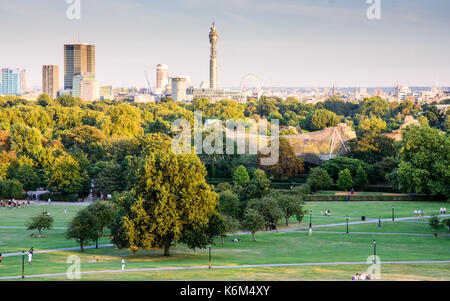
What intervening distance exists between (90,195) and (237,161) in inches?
834

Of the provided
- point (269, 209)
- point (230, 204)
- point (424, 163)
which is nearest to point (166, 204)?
point (230, 204)

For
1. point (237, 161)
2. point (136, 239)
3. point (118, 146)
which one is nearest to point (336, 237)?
point (136, 239)

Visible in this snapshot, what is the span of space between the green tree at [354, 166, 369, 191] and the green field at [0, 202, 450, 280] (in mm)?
16726

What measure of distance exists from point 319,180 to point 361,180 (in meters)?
5.44

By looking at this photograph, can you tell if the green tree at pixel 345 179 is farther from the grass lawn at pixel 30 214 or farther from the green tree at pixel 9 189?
the green tree at pixel 9 189

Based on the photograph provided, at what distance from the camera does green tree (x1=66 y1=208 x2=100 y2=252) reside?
45344 mm

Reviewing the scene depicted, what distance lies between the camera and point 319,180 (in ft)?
259

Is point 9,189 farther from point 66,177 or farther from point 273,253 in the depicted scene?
point 273,253

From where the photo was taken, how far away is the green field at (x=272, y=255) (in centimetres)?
3325

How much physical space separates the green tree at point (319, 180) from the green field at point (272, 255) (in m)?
16.7

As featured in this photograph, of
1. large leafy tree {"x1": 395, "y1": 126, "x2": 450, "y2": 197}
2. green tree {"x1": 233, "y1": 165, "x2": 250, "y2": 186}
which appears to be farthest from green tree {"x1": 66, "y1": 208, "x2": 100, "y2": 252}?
large leafy tree {"x1": 395, "y1": 126, "x2": 450, "y2": 197}

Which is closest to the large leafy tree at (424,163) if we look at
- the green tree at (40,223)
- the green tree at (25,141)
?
the green tree at (40,223)

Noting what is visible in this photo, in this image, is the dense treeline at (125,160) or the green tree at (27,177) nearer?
the dense treeline at (125,160)

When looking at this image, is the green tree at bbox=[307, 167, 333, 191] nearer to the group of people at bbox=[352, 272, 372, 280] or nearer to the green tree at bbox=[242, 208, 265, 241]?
the green tree at bbox=[242, 208, 265, 241]
